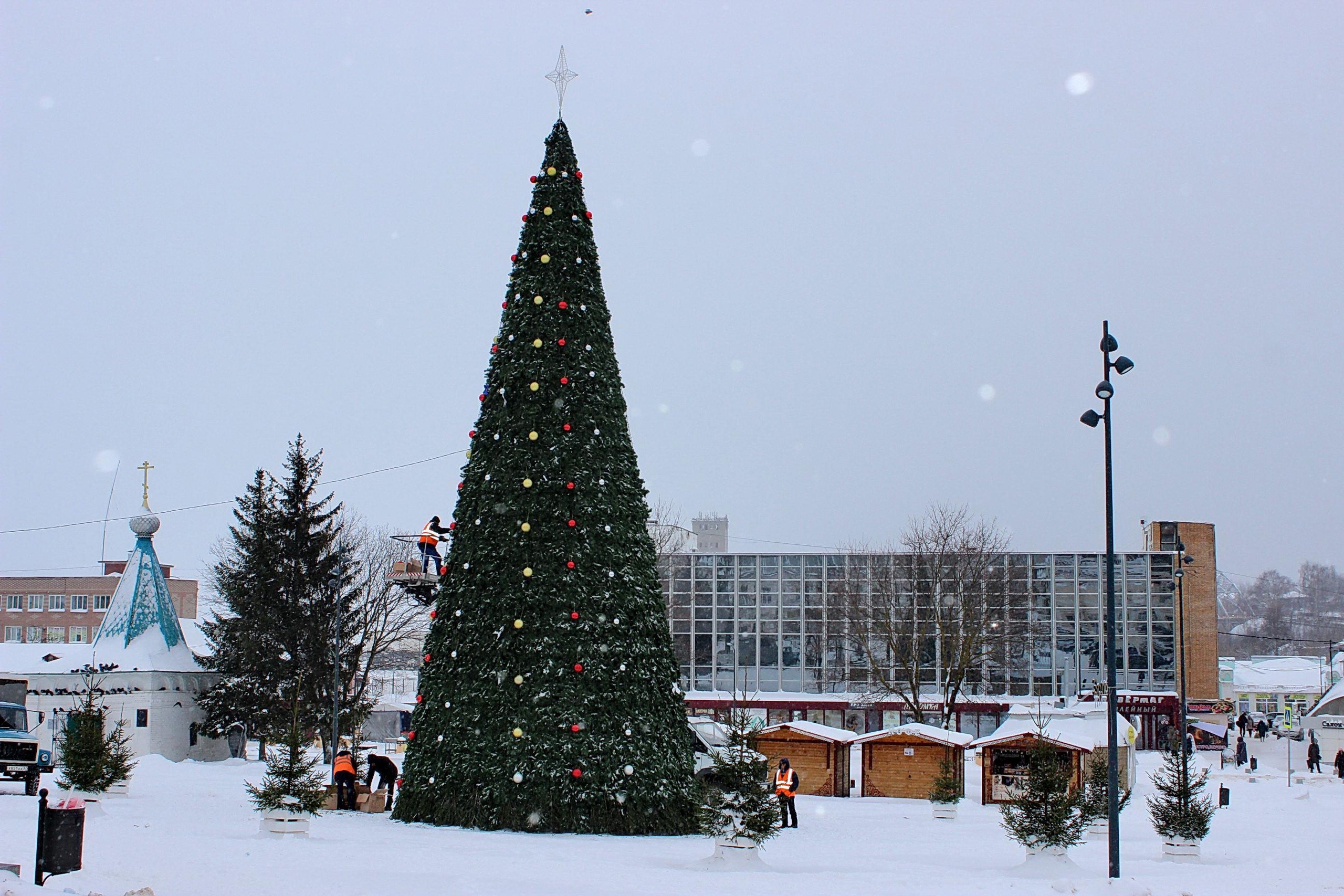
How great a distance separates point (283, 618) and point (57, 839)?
30626 millimetres

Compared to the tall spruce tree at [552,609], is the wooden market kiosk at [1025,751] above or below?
below

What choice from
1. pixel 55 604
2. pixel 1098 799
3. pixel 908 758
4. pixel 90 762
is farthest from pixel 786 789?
pixel 55 604

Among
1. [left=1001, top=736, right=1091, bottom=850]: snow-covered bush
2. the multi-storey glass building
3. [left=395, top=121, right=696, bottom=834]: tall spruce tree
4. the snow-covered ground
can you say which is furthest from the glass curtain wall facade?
[left=1001, top=736, right=1091, bottom=850]: snow-covered bush

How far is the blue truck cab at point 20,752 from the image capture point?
22.1 m

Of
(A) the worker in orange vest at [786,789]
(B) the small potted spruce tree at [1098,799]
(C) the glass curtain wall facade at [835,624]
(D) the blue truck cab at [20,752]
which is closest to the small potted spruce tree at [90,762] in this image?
(D) the blue truck cab at [20,752]

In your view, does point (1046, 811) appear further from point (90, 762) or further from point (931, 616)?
point (931, 616)

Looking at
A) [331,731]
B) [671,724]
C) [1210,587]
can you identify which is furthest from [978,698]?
[671,724]

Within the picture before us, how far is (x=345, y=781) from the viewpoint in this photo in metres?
21.6

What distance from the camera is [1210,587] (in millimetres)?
70375

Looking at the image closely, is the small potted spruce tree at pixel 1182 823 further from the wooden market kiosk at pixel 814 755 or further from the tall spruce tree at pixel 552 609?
the wooden market kiosk at pixel 814 755

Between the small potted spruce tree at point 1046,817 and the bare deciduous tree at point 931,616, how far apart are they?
2702cm

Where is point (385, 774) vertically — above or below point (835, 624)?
below

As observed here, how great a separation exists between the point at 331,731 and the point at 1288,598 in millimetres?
192286

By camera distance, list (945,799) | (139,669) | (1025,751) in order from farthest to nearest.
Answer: (139,669) < (1025,751) < (945,799)
